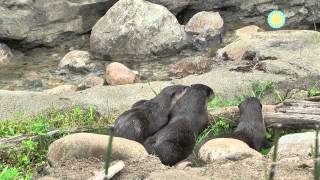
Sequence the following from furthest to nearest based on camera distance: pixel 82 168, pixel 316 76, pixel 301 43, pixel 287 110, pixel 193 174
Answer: pixel 301 43 → pixel 316 76 → pixel 287 110 → pixel 82 168 → pixel 193 174

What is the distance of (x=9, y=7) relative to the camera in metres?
13.8

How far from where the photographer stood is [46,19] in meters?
14.1

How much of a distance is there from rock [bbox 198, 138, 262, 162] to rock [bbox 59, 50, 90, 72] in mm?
7055

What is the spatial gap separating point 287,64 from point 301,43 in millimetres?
1629

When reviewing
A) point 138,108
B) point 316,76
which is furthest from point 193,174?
point 316,76

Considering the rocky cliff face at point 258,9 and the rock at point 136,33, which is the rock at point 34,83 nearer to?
the rock at point 136,33

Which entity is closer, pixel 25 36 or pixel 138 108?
pixel 138 108

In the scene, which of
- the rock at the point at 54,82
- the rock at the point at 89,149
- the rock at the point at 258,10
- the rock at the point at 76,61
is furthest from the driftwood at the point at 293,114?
the rock at the point at 258,10

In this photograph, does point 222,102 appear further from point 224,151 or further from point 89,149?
point 89,149

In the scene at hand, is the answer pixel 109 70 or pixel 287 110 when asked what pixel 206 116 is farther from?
pixel 109 70

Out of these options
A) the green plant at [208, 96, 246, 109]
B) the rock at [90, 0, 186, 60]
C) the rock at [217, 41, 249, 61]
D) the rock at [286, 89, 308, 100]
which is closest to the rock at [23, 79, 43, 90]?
the rock at [90, 0, 186, 60]

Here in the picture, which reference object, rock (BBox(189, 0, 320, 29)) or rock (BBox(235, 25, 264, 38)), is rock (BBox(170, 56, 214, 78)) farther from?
rock (BBox(189, 0, 320, 29))

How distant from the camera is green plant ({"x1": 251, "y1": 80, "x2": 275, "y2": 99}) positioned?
26.2 ft

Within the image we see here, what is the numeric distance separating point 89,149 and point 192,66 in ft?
21.8
